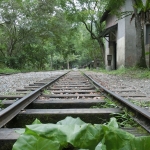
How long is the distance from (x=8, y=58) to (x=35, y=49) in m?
6.40

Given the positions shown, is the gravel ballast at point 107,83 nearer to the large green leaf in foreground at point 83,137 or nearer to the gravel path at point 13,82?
the gravel path at point 13,82

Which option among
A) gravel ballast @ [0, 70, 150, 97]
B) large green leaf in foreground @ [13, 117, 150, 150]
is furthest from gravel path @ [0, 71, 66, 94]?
large green leaf in foreground @ [13, 117, 150, 150]

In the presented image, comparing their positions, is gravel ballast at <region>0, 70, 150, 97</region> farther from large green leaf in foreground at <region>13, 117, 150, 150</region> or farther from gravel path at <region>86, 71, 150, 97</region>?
large green leaf in foreground at <region>13, 117, 150, 150</region>

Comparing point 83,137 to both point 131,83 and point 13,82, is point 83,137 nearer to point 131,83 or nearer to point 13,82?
point 131,83

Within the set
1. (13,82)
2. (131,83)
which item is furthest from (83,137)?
(13,82)

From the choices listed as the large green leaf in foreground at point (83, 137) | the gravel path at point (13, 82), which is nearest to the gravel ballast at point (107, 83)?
the gravel path at point (13, 82)

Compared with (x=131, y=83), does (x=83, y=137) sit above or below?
above

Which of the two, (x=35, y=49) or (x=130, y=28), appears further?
(x=35, y=49)

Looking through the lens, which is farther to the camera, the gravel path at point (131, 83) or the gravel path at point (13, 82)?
the gravel path at point (13, 82)

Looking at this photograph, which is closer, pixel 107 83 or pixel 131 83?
pixel 107 83

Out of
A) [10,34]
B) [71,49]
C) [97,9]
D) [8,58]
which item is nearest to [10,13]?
[10,34]

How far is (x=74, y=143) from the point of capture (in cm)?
94

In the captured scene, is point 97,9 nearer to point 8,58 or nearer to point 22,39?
point 22,39

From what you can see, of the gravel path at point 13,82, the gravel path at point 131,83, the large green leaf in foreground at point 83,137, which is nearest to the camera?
the large green leaf in foreground at point 83,137
